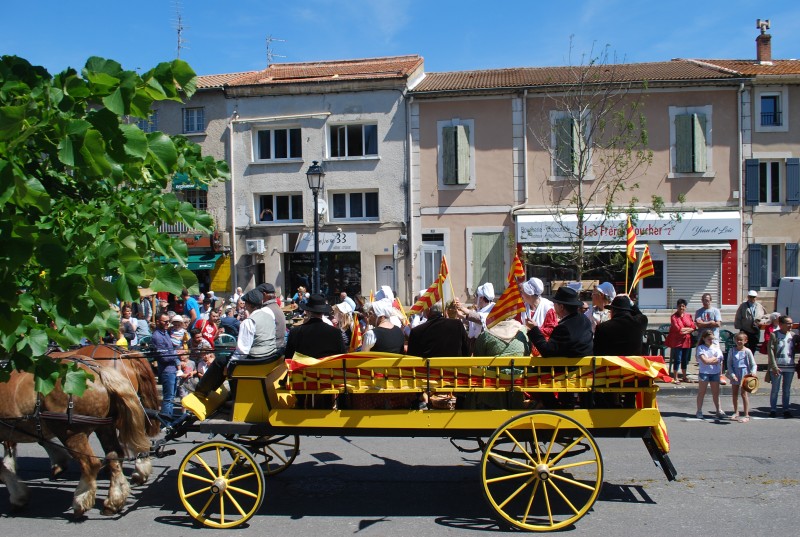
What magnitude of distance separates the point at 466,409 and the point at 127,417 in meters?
3.10

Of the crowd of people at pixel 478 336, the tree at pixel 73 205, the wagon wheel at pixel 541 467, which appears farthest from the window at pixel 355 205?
the tree at pixel 73 205

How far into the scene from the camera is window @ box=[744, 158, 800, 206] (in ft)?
72.8

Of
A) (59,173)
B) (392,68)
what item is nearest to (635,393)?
(59,173)

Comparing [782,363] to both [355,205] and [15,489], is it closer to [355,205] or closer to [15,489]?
[15,489]

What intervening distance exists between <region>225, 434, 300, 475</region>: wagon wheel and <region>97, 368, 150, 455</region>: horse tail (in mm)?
829

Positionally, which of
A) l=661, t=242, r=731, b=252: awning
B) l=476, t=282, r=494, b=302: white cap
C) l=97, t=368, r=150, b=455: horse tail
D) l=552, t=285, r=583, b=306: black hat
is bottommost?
l=97, t=368, r=150, b=455: horse tail

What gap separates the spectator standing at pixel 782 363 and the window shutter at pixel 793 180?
14.2 metres

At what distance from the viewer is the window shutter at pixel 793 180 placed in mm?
22250

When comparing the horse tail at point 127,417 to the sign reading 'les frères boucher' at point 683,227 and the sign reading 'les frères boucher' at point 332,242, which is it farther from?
the sign reading 'les frères boucher' at point 332,242

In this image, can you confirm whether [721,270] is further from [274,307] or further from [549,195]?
[274,307]

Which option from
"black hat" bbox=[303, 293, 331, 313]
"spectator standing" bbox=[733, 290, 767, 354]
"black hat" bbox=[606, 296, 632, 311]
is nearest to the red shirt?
"black hat" bbox=[303, 293, 331, 313]

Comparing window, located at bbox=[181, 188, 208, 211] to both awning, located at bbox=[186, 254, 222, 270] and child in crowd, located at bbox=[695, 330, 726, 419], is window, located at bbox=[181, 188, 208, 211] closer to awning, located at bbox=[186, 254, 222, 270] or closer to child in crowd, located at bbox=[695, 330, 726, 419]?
awning, located at bbox=[186, 254, 222, 270]

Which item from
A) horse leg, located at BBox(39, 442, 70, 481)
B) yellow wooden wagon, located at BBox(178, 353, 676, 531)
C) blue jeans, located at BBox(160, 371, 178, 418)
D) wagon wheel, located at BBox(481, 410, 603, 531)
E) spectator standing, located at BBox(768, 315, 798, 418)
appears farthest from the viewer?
spectator standing, located at BBox(768, 315, 798, 418)

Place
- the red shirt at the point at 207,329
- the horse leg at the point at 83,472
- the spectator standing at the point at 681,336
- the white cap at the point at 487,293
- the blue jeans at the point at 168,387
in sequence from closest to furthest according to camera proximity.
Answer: the horse leg at the point at 83,472, the white cap at the point at 487,293, the blue jeans at the point at 168,387, the red shirt at the point at 207,329, the spectator standing at the point at 681,336
